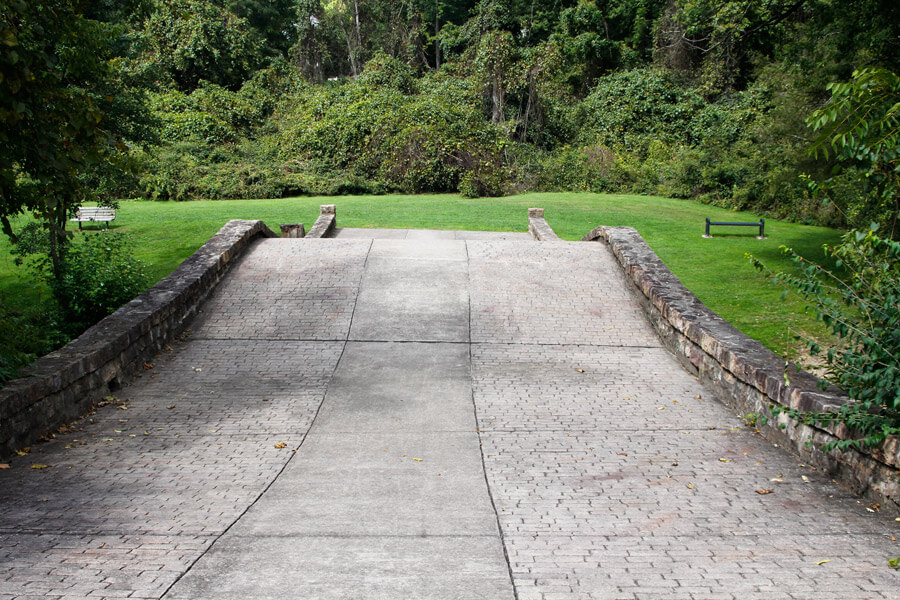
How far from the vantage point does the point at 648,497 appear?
509 centimetres

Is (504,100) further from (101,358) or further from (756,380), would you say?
(101,358)

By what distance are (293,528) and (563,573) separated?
1787 millimetres

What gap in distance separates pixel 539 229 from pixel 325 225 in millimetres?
4960

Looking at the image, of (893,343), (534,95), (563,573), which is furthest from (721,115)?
(563,573)

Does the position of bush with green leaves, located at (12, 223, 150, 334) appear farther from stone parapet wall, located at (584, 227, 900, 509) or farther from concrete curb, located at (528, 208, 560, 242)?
concrete curb, located at (528, 208, 560, 242)

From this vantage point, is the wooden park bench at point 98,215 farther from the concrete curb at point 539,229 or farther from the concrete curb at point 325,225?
the concrete curb at point 539,229

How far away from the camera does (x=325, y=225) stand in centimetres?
1568

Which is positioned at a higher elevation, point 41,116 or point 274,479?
point 41,116

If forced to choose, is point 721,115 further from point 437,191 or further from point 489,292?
point 489,292

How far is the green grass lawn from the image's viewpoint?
11766mm

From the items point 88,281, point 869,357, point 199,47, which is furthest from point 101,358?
point 199,47

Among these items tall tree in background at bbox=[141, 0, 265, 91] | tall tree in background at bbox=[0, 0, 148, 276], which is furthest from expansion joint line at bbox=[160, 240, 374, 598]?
tall tree in background at bbox=[141, 0, 265, 91]

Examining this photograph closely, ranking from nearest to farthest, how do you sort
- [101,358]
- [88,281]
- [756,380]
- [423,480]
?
[423,480] → [756,380] → [101,358] → [88,281]

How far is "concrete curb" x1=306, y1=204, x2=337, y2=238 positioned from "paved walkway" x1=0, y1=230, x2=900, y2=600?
17.4 ft
